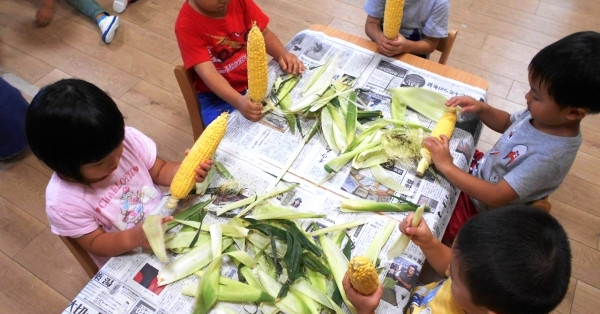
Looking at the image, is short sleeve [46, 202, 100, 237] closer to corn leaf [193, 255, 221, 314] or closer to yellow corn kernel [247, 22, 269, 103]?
corn leaf [193, 255, 221, 314]

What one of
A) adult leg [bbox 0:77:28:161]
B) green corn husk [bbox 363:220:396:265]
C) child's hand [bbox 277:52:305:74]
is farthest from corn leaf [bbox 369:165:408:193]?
adult leg [bbox 0:77:28:161]

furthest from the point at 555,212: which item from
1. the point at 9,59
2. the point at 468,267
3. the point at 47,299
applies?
the point at 9,59

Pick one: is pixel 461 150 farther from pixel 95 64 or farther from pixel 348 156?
pixel 95 64

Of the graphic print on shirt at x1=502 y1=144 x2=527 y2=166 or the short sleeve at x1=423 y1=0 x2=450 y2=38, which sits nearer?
the graphic print on shirt at x1=502 y1=144 x2=527 y2=166

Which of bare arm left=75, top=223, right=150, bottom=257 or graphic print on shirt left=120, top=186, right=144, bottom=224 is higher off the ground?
bare arm left=75, top=223, right=150, bottom=257

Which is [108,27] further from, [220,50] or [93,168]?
[93,168]

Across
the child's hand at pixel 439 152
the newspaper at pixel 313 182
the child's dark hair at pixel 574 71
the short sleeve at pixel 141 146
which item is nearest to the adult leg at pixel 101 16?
the newspaper at pixel 313 182

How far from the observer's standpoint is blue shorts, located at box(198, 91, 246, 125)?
1822mm

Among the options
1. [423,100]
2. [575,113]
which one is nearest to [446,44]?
[423,100]

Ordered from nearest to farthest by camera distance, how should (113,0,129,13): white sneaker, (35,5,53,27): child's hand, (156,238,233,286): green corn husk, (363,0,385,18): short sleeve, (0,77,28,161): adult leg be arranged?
(156,238,233,286): green corn husk < (363,0,385,18): short sleeve < (0,77,28,161): adult leg < (35,5,53,27): child's hand < (113,0,129,13): white sneaker

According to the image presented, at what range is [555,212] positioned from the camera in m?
2.29

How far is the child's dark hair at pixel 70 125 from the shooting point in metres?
1.02

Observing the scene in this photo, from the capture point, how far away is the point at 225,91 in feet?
5.29

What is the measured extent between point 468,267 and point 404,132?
60 cm
